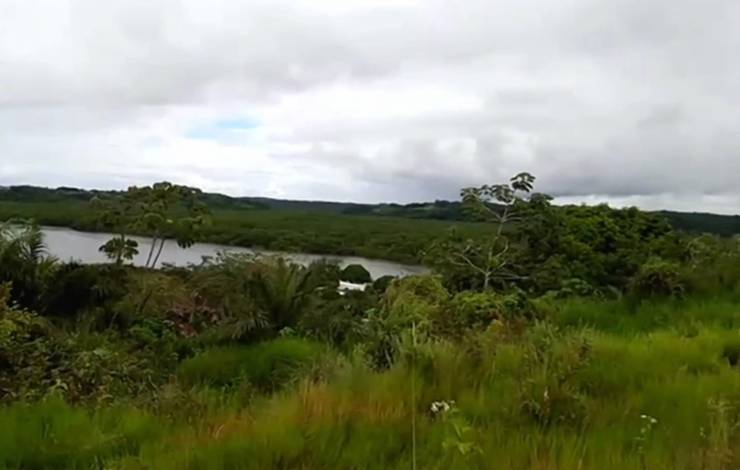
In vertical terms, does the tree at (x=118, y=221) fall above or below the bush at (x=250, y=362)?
above

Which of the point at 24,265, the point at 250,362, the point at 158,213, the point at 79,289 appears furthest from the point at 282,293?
the point at 158,213

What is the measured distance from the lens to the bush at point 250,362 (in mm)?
6523

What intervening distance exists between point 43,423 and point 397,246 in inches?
1147

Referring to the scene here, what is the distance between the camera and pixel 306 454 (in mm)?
2770

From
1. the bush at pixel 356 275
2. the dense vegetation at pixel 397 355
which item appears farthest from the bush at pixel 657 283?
the bush at pixel 356 275

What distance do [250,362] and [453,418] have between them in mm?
4361

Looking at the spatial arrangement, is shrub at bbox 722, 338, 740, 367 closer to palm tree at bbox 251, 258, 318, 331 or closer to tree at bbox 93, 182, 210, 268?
palm tree at bbox 251, 258, 318, 331

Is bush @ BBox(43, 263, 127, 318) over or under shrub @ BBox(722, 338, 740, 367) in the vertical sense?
under

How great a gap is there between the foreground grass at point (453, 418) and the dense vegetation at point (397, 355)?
0.01 metres

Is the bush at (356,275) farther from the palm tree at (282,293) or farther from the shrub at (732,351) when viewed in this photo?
the shrub at (732,351)

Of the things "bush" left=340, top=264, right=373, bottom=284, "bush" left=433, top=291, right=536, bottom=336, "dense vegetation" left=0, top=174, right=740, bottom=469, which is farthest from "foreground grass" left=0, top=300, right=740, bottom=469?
"bush" left=340, top=264, right=373, bottom=284

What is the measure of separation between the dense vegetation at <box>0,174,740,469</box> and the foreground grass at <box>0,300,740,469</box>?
0.05ft

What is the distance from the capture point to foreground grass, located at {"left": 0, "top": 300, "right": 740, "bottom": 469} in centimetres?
276

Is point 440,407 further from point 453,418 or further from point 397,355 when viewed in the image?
point 397,355
